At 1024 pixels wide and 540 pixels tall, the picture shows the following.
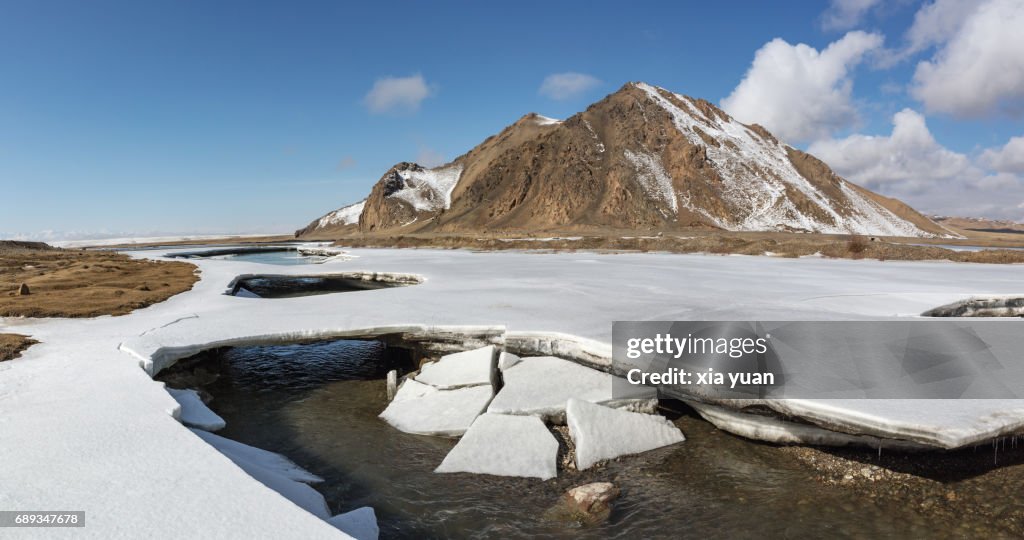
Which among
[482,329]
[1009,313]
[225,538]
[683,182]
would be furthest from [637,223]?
[225,538]

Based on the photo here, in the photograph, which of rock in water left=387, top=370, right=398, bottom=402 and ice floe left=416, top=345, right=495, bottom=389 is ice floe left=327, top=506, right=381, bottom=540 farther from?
rock in water left=387, top=370, right=398, bottom=402

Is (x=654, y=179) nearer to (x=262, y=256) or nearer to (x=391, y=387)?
(x=262, y=256)

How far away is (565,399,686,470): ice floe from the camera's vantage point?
7.26 meters

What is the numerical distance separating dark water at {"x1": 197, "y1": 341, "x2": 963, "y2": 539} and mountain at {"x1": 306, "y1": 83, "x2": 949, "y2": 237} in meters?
91.0

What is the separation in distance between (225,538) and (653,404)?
21.5 ft

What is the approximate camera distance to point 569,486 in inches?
260

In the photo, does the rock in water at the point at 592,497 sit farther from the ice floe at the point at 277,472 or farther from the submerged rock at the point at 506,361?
the submerged rock at the point at 506,361

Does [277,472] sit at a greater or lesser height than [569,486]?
greater

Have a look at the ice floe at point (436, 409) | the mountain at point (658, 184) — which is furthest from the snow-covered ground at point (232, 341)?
the mountain at point (658, 184)

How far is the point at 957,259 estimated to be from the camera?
104 ft

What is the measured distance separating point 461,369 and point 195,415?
14.2ft

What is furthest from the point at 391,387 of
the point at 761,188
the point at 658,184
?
the point at 761,188

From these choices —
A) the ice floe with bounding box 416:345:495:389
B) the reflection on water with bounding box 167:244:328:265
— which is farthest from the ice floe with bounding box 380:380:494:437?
the reflection on water with bounding box 167:244:328:265

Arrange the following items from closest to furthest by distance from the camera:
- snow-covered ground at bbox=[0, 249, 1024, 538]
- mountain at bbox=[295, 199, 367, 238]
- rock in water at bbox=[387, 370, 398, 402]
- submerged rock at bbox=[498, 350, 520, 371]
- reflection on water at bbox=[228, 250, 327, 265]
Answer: snow-covered ground at bbox=[0, 249, 1024, 538] → submerged rock at bbox=[498, 350, 520, 371] → rock in water at bbox=[387, 370, 398, 402] → reflection on water at bbox=[228, 250, 327, 265] → mountain at bbox=[295, 199, 367, 238]
